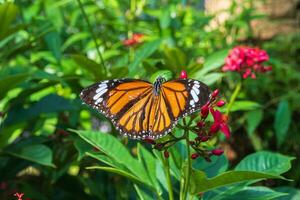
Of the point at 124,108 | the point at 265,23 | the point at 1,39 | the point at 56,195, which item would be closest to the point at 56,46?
the point at 1,39

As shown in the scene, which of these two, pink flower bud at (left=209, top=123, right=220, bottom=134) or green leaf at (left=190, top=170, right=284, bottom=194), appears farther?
pink flower bud at (left=209, top=123, right=220, bottom=134)

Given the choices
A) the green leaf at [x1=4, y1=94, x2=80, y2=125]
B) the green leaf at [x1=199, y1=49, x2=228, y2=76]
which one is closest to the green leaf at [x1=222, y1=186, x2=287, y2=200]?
the green leaf at [x1=199, y1=49, x2=228, y2=76]

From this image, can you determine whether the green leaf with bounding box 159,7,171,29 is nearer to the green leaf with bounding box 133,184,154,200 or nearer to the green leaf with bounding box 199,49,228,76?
the green leaf with bounding box 199,49,228,76

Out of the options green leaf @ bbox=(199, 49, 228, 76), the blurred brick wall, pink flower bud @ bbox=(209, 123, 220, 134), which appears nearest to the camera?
pink flower bud @ bbox=(209, 123, 220, 134)

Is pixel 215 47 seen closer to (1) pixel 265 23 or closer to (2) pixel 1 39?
(1) pixel 265 23

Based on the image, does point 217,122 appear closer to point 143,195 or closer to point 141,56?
point 143,195

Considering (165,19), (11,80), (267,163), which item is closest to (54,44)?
(11,80)

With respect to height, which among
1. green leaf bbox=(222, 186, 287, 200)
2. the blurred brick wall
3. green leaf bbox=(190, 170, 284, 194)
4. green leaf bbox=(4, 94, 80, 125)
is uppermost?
the blurred brick wall
